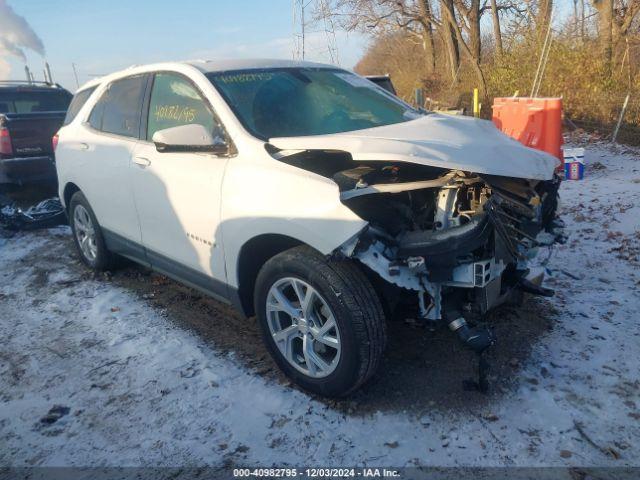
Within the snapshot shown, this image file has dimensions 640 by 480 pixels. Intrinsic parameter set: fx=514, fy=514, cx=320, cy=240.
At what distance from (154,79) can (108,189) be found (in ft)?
3.41

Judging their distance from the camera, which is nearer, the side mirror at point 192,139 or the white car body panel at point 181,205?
the side mirror at point 192,139

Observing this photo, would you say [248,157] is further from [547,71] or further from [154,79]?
[547,71]

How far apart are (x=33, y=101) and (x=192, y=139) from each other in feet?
22.3

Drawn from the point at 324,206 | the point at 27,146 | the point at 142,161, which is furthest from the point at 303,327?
the point at 27,146

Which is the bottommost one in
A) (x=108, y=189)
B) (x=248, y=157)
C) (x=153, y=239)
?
(x=153, y=239)

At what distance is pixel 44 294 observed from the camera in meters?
4.81

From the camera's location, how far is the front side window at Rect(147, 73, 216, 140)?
3.56 m

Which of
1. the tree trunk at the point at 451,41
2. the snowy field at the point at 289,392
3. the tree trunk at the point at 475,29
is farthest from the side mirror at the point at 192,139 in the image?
the tree trunk at the point at 451,41

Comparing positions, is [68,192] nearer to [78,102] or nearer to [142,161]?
[78,102]

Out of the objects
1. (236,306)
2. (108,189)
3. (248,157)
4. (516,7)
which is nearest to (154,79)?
(108,189)

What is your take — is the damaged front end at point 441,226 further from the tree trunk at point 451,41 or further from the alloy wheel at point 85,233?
the tree trunk at point 451,41

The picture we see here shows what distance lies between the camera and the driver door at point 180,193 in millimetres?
3395

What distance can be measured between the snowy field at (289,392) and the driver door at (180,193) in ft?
1.86

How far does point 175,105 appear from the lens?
3.80 m
